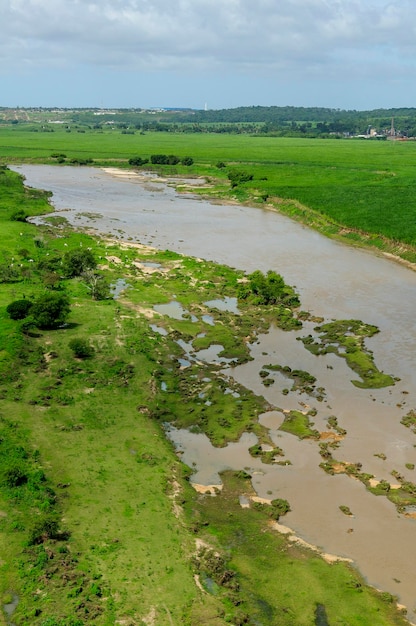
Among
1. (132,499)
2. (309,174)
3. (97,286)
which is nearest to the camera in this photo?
(132,499)

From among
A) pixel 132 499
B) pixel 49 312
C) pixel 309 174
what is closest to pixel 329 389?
pixel 132 499

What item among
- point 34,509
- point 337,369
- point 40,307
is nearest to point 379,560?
point 34,509

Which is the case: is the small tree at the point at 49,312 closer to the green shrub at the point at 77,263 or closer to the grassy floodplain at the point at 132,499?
the grassy floodplain at the point at 132,499

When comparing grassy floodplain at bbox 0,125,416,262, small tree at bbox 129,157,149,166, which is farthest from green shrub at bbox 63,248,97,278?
small tree at bbox 129,157,149,166

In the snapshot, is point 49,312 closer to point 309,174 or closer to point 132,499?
point 132,499

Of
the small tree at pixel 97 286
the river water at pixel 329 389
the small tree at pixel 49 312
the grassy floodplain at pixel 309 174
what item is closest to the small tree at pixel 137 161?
the grassy floodplain at pixel 309 174
